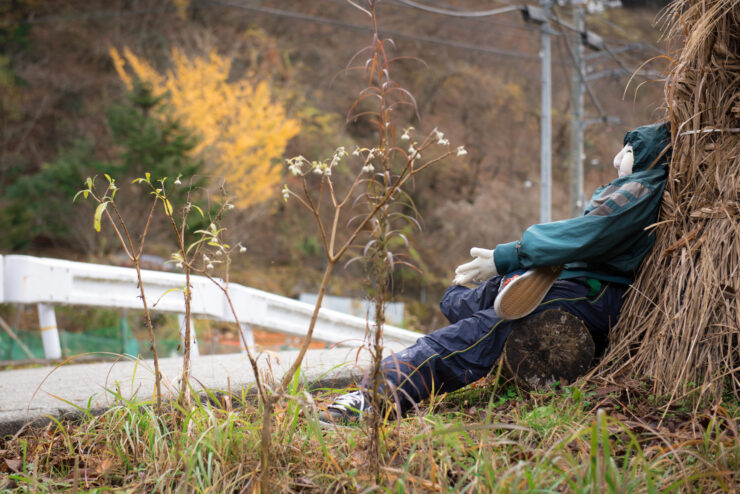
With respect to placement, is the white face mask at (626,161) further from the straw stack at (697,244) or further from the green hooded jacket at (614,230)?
the straw stack at (697,244)

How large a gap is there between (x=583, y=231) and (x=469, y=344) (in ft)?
2.22

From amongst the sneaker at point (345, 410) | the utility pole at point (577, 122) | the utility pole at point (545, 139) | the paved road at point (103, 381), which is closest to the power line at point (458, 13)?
the utility pole at point (545, 139)

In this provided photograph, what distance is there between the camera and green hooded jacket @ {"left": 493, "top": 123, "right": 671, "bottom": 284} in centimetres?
261

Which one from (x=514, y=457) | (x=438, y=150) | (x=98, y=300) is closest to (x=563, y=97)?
(x=438, y=150)

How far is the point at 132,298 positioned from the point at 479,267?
3.39m

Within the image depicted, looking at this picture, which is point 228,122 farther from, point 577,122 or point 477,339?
point 477,339

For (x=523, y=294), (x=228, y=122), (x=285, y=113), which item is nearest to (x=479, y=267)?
(x=523, y=294)

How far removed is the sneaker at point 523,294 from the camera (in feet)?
8.39

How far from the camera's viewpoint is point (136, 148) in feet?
43.0

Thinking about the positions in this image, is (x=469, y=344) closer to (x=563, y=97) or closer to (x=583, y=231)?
(x=583, y=231)

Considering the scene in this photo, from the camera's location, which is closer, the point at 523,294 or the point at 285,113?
the point at 523,294

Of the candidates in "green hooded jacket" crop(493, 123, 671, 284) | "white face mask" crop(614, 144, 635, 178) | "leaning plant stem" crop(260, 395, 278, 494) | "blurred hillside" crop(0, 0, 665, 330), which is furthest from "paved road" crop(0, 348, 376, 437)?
"blurred hillside" crop(0, 0, 665, 330)

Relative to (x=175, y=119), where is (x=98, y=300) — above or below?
below

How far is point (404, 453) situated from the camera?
1847 millimetres
